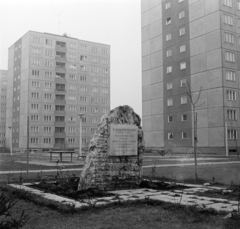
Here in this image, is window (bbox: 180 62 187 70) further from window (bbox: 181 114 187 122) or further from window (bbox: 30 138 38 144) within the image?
window (bbox: 30 138 38 144)

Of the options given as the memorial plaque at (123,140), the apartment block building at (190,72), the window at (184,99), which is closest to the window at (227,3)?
the apartment block building at (190,72)

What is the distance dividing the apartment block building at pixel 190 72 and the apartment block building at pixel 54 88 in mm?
26077

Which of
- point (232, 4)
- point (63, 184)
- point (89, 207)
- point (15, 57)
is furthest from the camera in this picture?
point (15, 57)

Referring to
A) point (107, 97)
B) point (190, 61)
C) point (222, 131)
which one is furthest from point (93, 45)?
point (222, 131)

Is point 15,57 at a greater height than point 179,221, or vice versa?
point 15,57

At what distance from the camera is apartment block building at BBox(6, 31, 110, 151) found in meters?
72.1

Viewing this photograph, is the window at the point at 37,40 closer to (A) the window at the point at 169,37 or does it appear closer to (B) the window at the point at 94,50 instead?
(B) the window at the point at 94,50

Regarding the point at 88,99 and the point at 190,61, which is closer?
the point at 190,61

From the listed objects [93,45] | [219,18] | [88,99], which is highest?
[93,45]

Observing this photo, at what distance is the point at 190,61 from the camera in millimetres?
47219

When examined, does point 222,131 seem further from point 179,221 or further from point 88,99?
point 88,99

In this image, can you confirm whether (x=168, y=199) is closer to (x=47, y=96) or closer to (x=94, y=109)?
(x=47, y=96)

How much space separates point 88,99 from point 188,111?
37.1m

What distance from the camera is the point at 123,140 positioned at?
1029 cm
